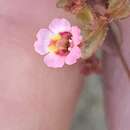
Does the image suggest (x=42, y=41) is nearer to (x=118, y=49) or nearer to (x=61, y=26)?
(x=61, y=26)

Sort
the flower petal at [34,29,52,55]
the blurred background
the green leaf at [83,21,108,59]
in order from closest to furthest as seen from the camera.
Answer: the green leaf at [83,21,108,59], the flower petal at [34,29,52,55], the blurred background

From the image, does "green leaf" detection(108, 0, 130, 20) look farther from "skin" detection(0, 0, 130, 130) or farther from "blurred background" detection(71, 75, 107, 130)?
"blurred background" detection(71, 75, 107, 130)

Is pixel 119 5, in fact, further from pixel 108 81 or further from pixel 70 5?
pixel 108 81

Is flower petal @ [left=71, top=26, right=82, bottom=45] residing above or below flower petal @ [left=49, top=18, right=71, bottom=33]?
below

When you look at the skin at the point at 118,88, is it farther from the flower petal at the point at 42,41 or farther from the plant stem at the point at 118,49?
the flower petal at the point at 42,41

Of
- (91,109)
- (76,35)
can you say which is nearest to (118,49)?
(76,35)

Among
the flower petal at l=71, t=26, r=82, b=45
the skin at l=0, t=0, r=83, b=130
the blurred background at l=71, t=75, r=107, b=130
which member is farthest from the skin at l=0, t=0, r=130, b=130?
the blurred background at l=71, t=75, r=107, b=130

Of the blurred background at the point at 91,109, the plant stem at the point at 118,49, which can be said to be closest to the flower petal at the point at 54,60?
the plant stem at the point at 118,49
